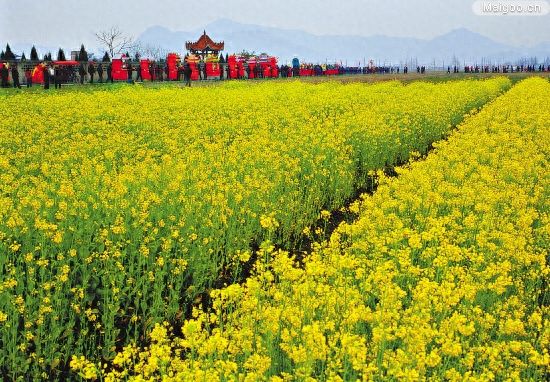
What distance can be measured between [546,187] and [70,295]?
23.5 feet

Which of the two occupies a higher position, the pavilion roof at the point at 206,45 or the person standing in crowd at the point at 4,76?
the pavilion roof at the point at 206,45

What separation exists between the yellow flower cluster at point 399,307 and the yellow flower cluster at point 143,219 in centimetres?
12

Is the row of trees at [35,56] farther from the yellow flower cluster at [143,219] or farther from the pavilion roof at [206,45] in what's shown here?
the yellow flower cluster at [143,219]

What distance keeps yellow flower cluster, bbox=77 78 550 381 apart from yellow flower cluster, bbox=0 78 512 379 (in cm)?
12

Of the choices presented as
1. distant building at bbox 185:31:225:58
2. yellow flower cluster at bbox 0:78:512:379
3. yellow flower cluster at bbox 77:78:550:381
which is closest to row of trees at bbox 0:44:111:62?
distant building at bbox 185:31:225:58

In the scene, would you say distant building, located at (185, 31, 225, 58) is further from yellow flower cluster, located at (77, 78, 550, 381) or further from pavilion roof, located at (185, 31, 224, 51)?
yellow flower cluster, located at (77, 78, 550, 381)

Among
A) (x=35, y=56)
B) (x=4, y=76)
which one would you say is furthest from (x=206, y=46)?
(x=4, y=76)

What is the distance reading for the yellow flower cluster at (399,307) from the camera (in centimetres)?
376

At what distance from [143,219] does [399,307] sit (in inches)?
129

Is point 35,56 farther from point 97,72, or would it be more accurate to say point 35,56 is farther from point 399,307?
point 399,307

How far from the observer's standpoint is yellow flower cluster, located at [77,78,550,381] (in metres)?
3.76

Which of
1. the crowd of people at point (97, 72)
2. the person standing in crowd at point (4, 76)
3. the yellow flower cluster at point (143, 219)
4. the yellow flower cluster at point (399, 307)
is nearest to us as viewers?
the yellow flower cluster at point (399, 307)

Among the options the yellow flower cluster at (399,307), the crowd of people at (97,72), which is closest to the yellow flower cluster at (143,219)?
the yellow flower cluster at (399,307)

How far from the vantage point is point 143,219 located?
6648mm
